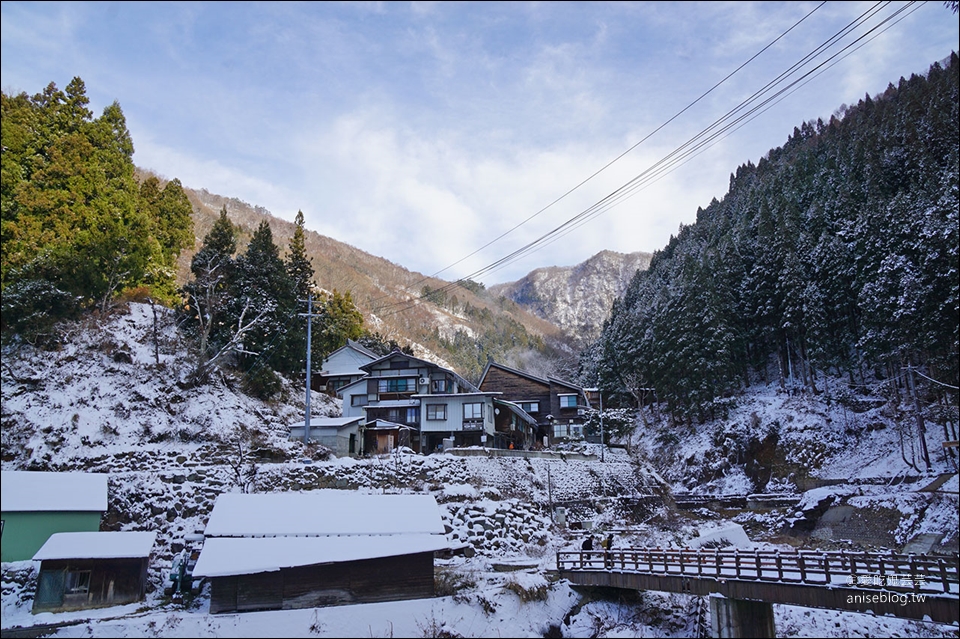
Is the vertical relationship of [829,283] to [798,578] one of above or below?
above

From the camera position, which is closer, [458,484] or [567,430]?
[458,484]

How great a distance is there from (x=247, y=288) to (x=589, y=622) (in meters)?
29.9

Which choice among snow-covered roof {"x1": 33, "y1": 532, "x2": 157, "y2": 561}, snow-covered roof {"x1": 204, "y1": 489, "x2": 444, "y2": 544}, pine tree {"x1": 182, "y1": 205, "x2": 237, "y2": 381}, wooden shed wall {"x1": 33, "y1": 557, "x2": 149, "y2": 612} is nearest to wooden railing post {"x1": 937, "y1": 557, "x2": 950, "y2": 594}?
snow-covered roof {"x1": 204, "y1": 489, "x2": 444, "y2": 544}

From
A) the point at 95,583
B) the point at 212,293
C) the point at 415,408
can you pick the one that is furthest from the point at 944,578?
the point at 212,293

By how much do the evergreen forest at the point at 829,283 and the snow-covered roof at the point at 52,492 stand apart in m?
35.9

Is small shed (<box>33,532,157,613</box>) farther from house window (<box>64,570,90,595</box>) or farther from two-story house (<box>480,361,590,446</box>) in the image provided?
two-story house (<box>480,361,590,446</box>)

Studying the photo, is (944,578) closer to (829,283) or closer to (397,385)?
(829,283)

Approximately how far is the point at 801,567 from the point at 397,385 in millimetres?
30473

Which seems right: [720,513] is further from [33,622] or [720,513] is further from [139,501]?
[33,622]

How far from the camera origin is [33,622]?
15805mm

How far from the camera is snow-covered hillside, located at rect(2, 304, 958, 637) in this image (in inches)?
702

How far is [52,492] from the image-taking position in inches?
776

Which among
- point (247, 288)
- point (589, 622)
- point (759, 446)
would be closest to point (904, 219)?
point (759, 446)

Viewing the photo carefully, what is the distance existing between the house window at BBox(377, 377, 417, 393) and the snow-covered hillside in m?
5.80
